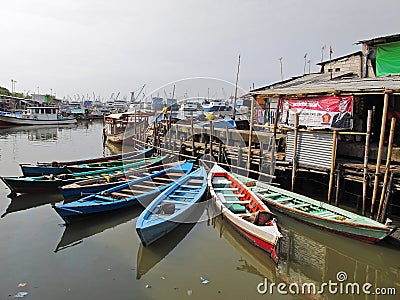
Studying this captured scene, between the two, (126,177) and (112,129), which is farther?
(112,129)

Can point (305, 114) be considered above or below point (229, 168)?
above

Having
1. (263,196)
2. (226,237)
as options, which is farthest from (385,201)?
(226,237)

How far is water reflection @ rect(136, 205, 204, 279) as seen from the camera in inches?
264

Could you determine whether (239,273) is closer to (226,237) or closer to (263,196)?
(226,237)

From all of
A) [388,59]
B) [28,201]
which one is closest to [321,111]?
[388,59]

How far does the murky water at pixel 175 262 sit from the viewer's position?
19.3 feet

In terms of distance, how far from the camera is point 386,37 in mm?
12305

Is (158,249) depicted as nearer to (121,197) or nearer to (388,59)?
(121,197)

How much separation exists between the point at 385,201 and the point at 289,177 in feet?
12.7

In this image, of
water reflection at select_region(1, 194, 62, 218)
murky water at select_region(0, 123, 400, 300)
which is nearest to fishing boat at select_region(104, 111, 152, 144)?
water reflection at select_region(1, 194, 62, 218)

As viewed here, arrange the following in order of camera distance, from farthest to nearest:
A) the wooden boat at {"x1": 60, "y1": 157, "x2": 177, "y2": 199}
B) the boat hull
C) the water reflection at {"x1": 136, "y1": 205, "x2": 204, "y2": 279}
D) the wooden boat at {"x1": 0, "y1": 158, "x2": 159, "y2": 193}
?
the boat hull, the wooden boat at {"x1": 0, "y1": 158, "x2": 159, "y2": 193}, the wooden boat at {"x1": 60, "y1": 157, "x2": 177, "y2": 199}, the water reflection at {"x1": 136, "y1": 205, "x2": 204, "y2": 279}

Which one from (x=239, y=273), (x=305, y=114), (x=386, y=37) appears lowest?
(x=239, y=273)

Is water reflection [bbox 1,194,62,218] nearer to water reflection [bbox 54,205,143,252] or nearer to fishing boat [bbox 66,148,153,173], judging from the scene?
fishing boat [bbox 66,148,153,173]

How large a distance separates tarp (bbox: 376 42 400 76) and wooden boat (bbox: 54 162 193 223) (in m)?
9.77
